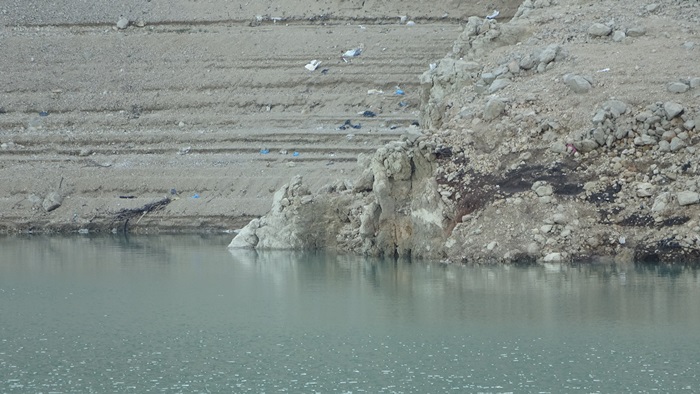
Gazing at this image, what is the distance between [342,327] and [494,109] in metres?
8.85

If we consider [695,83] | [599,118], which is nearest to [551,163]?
[599,118]

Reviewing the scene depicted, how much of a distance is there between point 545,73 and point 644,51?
2.16 m

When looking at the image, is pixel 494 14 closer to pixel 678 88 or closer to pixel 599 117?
pixel 678 88

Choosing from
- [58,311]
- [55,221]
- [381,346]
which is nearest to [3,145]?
[55,221]

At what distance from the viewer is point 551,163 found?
26.4 metres

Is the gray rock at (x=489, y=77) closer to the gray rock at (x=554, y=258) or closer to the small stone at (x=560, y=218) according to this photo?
the small stone at (x=560, y=218)

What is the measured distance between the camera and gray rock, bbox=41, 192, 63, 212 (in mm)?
35688

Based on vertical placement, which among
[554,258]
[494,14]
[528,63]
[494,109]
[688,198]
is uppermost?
[494,14]

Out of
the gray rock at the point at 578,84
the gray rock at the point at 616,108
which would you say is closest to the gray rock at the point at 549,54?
the gray rock at the point at 578,84

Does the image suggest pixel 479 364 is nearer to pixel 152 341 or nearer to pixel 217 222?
pixel 152 341

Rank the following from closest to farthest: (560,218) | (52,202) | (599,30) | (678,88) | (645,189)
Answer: (560,218)
(645,189)
(678,88)
(599,30)
(52,202)

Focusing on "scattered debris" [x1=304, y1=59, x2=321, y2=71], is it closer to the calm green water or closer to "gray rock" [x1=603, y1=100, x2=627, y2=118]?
the calm green water

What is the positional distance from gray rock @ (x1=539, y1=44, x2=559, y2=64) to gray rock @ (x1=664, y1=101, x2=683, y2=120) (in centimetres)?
354

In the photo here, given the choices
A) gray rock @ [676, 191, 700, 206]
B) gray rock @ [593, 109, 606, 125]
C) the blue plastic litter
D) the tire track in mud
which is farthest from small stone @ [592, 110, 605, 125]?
the blue plastic litter
